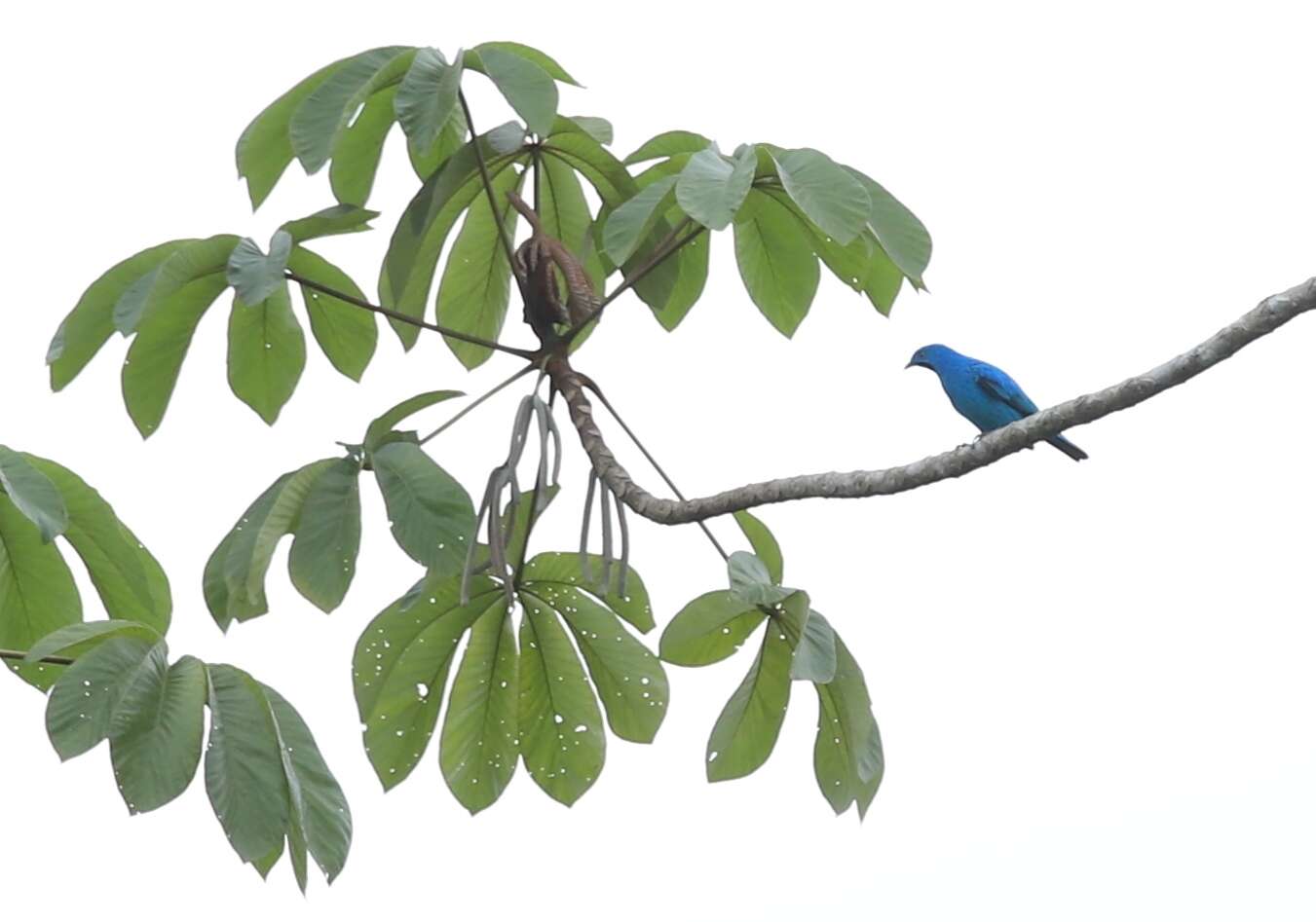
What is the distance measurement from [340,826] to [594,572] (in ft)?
3.43

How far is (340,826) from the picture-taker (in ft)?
11.0

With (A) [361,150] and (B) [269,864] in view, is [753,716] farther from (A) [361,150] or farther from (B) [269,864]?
(A) [361,150]

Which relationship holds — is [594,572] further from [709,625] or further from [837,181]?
[837,181]

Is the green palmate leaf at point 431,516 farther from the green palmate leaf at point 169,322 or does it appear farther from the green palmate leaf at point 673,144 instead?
the green palmate leaf at point 673,144

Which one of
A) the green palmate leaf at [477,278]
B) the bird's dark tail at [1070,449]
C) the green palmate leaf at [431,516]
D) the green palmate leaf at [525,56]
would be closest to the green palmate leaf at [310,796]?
the green palmate leaf at [431,516]

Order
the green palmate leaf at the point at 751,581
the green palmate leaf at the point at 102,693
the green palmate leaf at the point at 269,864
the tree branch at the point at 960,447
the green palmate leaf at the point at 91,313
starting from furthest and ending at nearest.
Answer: the green palmate leaf at the point at 91,313, the green palmate leaf at the point at 751,581, the green palmate leaf at the point at 269,864, the green palmate leaf at the point at 102,693, the tree branch at the point at 960,447

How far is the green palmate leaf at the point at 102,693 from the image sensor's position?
3.15 meters

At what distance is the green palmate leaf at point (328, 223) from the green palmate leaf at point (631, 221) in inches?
23.1

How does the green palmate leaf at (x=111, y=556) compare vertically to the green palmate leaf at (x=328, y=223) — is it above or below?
below

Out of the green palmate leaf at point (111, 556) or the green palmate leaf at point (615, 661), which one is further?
the green palmate leaf at point (615, 661)

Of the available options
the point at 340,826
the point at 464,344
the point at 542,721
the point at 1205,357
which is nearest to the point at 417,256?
the point at 464,344

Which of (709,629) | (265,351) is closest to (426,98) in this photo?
(265,351)

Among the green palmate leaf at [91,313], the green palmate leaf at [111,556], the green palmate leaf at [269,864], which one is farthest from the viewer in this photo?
the green palmate leaf at [111,556]

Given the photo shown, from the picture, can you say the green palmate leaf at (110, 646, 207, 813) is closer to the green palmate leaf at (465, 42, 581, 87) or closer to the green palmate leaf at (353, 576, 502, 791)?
the green palmate leaf at (353, 576, 502, 791)
